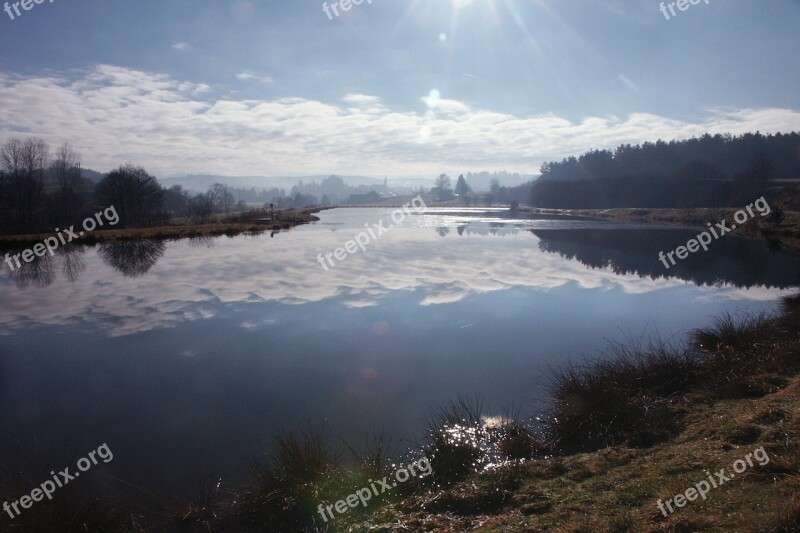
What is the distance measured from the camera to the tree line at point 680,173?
81188 millimetres

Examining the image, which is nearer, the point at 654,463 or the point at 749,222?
the point at 654,463

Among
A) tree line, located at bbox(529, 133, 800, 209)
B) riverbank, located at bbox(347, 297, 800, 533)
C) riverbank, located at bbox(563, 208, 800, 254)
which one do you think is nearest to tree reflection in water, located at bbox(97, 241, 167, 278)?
riverbank, located at bbox(347, 297, 800, 533)

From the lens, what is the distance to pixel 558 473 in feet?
17.6

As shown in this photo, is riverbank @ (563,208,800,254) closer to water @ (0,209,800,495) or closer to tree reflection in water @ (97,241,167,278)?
water @ (0,209,800,495)

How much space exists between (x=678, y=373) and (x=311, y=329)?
815 centimetres

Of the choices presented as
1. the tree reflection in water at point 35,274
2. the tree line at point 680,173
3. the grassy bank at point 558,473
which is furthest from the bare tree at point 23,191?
the tree line at point 680,173
